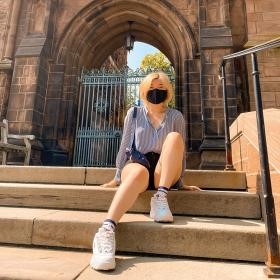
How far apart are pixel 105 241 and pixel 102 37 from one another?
7879mm

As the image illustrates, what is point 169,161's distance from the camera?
208cm

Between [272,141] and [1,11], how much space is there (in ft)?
28.8

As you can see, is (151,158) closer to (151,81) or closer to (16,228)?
(151,81)

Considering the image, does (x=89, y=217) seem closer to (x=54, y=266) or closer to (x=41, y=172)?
(x=54, y=266)

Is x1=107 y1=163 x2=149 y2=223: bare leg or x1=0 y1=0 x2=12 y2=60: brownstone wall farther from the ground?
x1=0 y1=0 x2=12 y2=60: brownstone wall

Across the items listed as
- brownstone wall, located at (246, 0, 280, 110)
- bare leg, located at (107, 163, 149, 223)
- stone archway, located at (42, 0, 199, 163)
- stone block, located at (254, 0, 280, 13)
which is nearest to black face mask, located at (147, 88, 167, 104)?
bare leg, located at (107, 163, 149, 223)

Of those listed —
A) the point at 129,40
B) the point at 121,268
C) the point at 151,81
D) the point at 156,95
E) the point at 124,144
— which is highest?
the point at 129,40

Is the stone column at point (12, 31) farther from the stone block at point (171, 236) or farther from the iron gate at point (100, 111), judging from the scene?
the stone block at point (171, 236)

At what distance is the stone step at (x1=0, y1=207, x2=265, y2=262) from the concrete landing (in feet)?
0.22

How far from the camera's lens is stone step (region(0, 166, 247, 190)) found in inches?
110

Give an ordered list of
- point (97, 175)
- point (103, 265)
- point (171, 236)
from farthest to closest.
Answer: point (97, 175) < point (171, 236) < point (103, 265)

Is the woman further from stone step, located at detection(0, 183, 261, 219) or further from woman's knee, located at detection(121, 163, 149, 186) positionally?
stone step, located at detection(0, 183, 261, 219)

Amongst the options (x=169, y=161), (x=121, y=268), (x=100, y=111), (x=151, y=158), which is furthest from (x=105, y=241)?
(x=100, y=111)

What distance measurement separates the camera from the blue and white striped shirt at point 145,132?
2.34 metres
